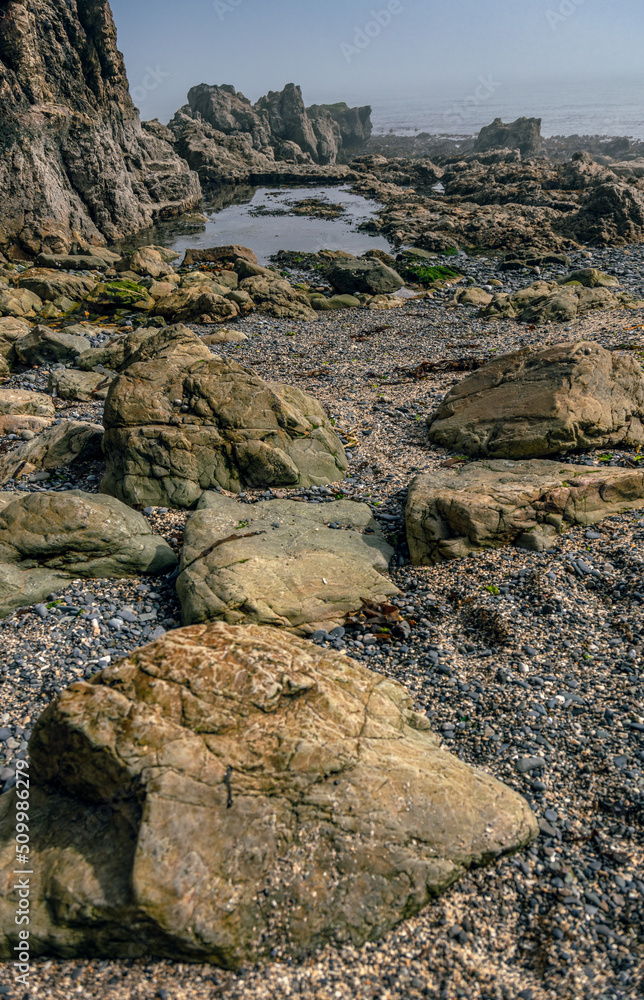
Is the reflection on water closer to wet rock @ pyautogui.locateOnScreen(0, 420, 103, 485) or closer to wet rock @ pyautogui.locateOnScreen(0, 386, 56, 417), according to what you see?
wet rock @ pyautogui.locateOnScreen(0, 386, 56, 417)

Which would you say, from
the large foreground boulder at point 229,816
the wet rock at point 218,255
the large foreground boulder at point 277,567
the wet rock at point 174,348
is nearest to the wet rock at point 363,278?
the wet rock at point 218,255

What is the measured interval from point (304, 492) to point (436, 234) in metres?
30.4

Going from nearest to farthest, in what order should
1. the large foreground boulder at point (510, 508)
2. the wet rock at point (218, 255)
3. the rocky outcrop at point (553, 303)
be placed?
1. the large foreground boulder at point (510, 508)
2. the rocky outcrop at point (553, 303)
3. the wet rock at point (218, 255)

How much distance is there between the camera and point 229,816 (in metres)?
4.05

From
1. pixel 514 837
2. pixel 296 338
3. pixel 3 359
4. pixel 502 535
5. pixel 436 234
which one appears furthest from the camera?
pixel 436 234

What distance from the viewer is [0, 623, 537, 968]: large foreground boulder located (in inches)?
150

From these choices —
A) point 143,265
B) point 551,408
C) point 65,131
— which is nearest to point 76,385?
point 551,408

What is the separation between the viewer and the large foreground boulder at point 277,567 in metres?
7.20

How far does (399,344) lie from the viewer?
19.4 m

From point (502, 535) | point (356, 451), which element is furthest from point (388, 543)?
point (356, 451)

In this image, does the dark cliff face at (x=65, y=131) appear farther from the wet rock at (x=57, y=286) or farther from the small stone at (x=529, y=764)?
the small stone at (x=529, y=764)

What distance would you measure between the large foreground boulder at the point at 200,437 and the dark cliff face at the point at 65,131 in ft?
91.1

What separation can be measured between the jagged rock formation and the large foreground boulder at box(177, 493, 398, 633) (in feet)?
218

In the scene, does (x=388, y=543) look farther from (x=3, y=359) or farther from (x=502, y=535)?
(x=3, y=359)
